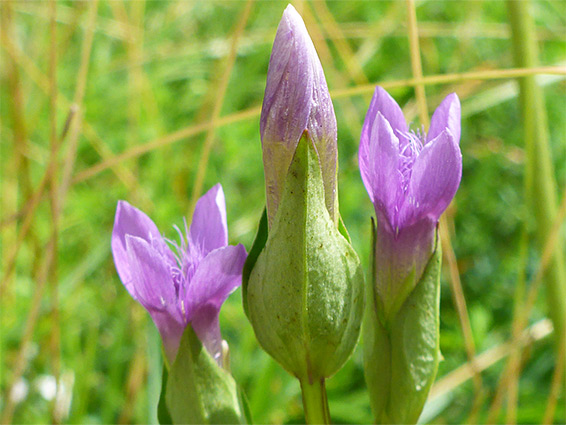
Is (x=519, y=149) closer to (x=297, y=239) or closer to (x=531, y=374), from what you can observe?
(x=531, y=374)

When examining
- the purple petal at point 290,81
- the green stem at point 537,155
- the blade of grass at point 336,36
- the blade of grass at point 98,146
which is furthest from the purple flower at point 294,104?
the blade of grass at point 336,36

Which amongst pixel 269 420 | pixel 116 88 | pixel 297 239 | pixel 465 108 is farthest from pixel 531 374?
pixel 116 88

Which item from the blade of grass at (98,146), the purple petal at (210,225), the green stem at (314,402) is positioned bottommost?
the green stem at (314,402)

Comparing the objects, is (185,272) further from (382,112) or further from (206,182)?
(206,182)

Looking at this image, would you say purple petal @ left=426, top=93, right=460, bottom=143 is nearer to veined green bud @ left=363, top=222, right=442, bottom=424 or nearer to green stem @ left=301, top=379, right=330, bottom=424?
veined green bud @ left=363, top=222, right=442, bottom=424

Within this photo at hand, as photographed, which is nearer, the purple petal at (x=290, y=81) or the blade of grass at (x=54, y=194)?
the purple petal at (x=290, y=81)

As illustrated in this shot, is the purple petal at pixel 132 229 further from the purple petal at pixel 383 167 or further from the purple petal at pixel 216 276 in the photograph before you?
the purple petal at pixel 383 167

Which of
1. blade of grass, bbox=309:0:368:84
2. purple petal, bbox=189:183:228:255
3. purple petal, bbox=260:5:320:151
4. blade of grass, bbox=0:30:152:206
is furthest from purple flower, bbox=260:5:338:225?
blade of grass, bbox=309:0:368:84
